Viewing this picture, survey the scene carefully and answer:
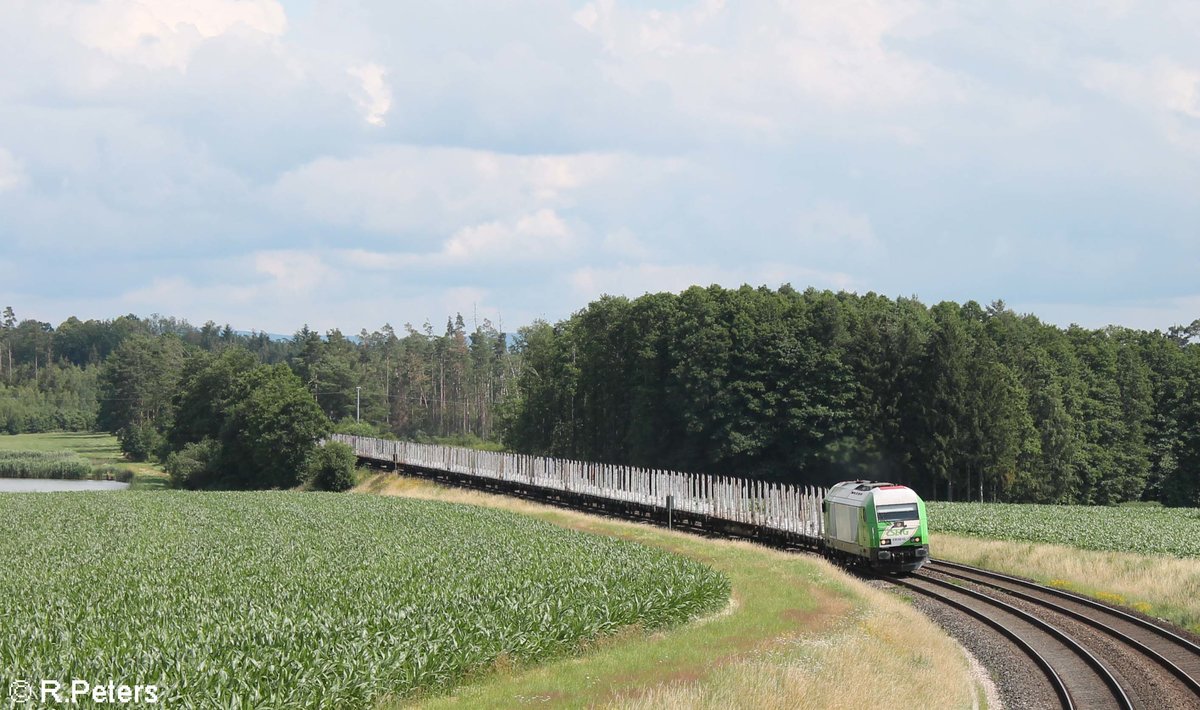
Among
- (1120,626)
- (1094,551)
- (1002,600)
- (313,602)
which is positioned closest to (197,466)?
(1094,551)

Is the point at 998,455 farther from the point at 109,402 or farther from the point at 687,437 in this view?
the point at 109,402

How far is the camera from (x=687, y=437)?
87938mm

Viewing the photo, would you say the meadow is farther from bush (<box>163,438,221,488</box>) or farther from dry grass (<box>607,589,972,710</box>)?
bush (<box>163,438,221,488</box>)

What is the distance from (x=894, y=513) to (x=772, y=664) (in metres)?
16.2

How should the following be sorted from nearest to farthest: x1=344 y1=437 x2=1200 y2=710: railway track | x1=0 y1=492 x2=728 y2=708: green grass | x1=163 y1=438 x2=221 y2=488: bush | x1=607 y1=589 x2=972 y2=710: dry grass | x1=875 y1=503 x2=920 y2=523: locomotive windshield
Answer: x1=0 y1=492 x2=728 y2=708: green grass → x1=607 y1=589 x2=972 y2=710: dry grass → x1=344 y1=437 x2=1200 y2=710: railway track → x1=875 y1=503 x2=920 y2=523: locomotive windshield → x1=163 y1=438 x2=221 y2=488: bush

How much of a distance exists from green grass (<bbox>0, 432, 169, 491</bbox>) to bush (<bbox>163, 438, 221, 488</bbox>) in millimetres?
4878

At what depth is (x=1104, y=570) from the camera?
3484 centimetres

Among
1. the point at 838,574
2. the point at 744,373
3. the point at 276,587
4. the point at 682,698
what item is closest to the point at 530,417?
the point at 744,373

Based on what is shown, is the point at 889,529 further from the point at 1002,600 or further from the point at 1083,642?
the point at 1083,642

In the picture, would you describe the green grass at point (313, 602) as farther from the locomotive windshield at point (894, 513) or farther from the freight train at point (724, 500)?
the freight train at point (724, 500)

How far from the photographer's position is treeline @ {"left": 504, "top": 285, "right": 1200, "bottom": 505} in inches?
3182

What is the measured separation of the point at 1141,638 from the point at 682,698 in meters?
13.9

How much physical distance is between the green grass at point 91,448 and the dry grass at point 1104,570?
273 feet

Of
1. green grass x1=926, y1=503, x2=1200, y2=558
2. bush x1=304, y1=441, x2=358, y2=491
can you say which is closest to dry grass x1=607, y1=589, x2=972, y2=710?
green grass x1=926, y1=503, x2=1200, y2=558
